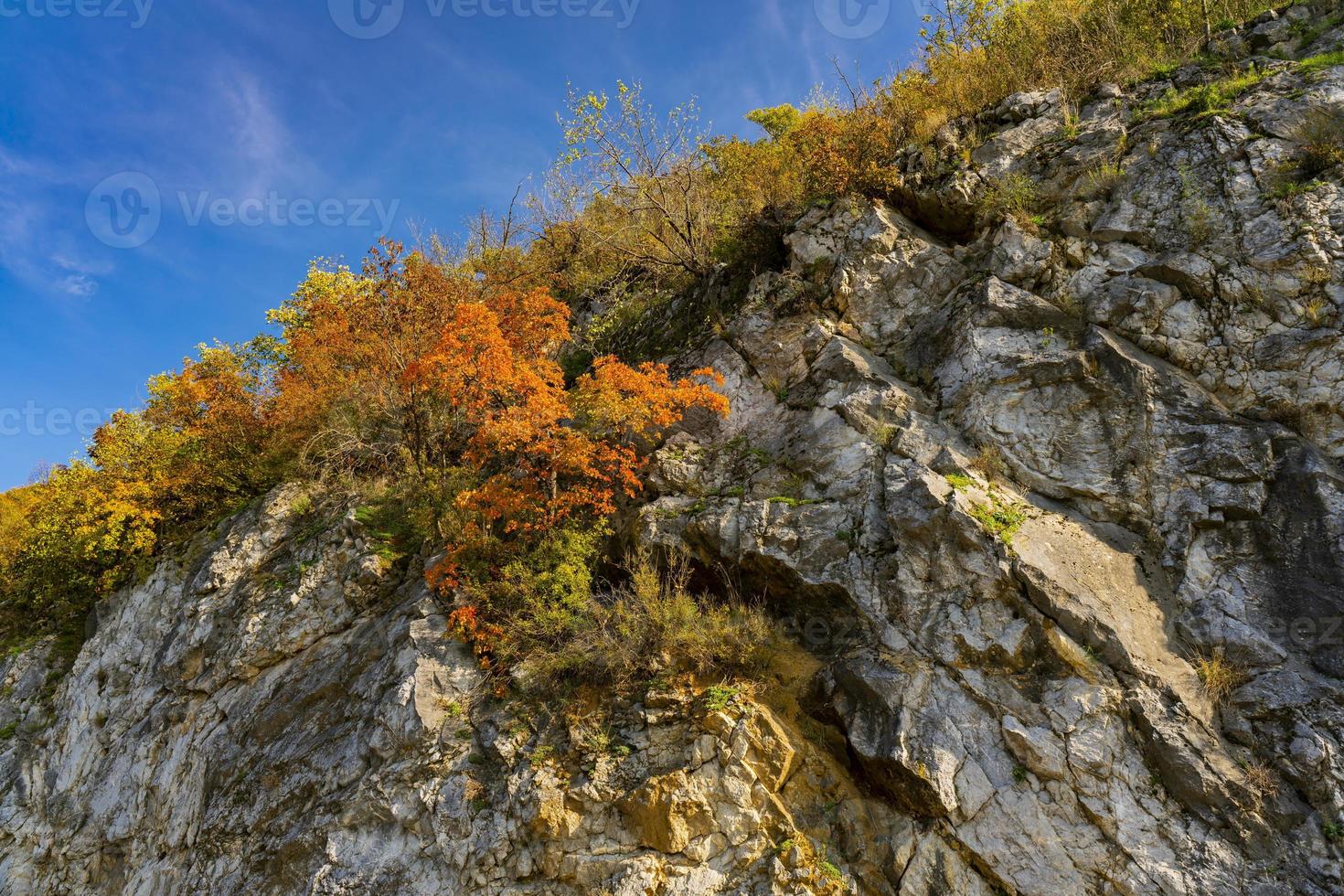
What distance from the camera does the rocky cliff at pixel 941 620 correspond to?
7.14 meters

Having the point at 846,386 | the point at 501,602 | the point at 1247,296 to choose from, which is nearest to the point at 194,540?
the point at 501,602

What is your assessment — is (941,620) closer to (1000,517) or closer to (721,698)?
(1000,517)

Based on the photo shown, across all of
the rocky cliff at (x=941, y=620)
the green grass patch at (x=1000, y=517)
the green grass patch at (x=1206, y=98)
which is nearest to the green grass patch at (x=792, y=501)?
the rocky cliff at (x=941, y=620)

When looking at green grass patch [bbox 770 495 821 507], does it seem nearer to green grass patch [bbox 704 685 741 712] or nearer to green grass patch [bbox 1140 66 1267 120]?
green grass patch [bbox 704 685 741 712]

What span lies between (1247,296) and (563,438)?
35.3 feet

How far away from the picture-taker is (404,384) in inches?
536

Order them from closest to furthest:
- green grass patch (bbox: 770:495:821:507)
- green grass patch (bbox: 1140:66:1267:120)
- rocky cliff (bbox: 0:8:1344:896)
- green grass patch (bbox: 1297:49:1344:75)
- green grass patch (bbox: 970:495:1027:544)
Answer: rocky cliff (bbox: 0:8:1344:896)
green grass patch (bbox: 970:495:1027:544)
green grass patch (bbox: 770:495:821:507)
green grass patch (bbox: 1297:49:1344:75)
green grass patch (bbox: 1140:66:1267:120)

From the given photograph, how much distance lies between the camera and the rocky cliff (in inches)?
281

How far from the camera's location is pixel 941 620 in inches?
330

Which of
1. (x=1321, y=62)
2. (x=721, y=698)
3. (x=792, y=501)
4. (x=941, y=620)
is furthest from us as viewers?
(x=1321, y=62)

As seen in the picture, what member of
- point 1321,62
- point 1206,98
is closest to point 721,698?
point 1206,98

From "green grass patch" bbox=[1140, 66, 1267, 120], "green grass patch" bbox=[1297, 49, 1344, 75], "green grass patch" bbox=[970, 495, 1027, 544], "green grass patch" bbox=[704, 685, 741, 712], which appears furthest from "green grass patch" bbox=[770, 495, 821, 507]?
"green grass patch" bbox=[1297, 49, 1344, 75]

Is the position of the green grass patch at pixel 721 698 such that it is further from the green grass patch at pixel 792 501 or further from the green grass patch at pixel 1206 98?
the green grass patch at pixel 1206 98

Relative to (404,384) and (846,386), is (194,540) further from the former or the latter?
(846,386)
